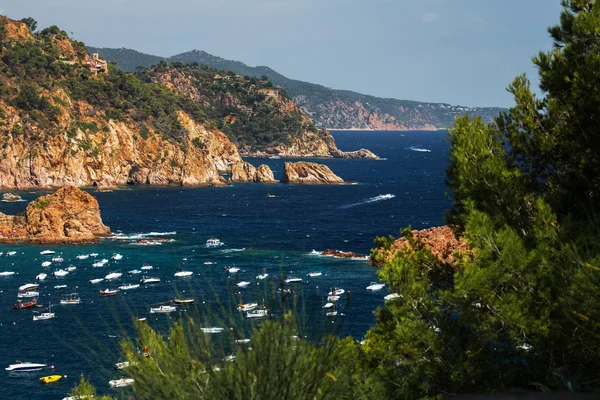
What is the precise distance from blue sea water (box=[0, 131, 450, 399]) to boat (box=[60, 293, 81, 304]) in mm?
552

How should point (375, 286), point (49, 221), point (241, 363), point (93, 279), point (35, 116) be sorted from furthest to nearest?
point (35, 116) < point (49, 221) < point (93, 279) < point (375, 286) < point (241, 363)

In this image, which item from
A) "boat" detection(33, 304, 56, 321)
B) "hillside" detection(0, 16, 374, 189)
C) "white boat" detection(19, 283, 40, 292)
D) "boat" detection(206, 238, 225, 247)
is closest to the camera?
"boat" detection(33, 304, 56, 321)

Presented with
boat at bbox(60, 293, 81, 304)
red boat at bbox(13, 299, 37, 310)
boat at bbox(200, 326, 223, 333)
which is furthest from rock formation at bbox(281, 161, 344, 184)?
boat at bbox(200, 326, 223, 333)

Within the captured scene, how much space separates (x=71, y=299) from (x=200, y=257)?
1717 cm

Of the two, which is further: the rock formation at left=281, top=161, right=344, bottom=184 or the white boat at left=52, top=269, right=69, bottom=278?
the rock formation at left=281, top=161, right=344, bottom=184

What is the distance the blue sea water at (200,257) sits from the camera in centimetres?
3484

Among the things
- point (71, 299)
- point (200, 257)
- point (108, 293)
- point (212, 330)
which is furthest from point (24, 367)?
point (200, 257)

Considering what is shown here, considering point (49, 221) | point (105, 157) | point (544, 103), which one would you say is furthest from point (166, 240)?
point (544, 103)

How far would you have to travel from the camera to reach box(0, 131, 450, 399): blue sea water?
34.8 m

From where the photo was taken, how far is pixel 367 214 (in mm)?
97250

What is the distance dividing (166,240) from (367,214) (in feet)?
109

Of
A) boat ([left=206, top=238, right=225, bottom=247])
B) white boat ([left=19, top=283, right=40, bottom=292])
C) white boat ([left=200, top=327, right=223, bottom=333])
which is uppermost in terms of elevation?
white boat ([left=200, top=327, right=223, bottom=333])

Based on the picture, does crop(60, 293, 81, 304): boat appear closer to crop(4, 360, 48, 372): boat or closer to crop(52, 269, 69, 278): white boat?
crop(52, 269, 69, 278): white boat

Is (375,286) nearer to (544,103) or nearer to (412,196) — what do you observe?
(544,103)
